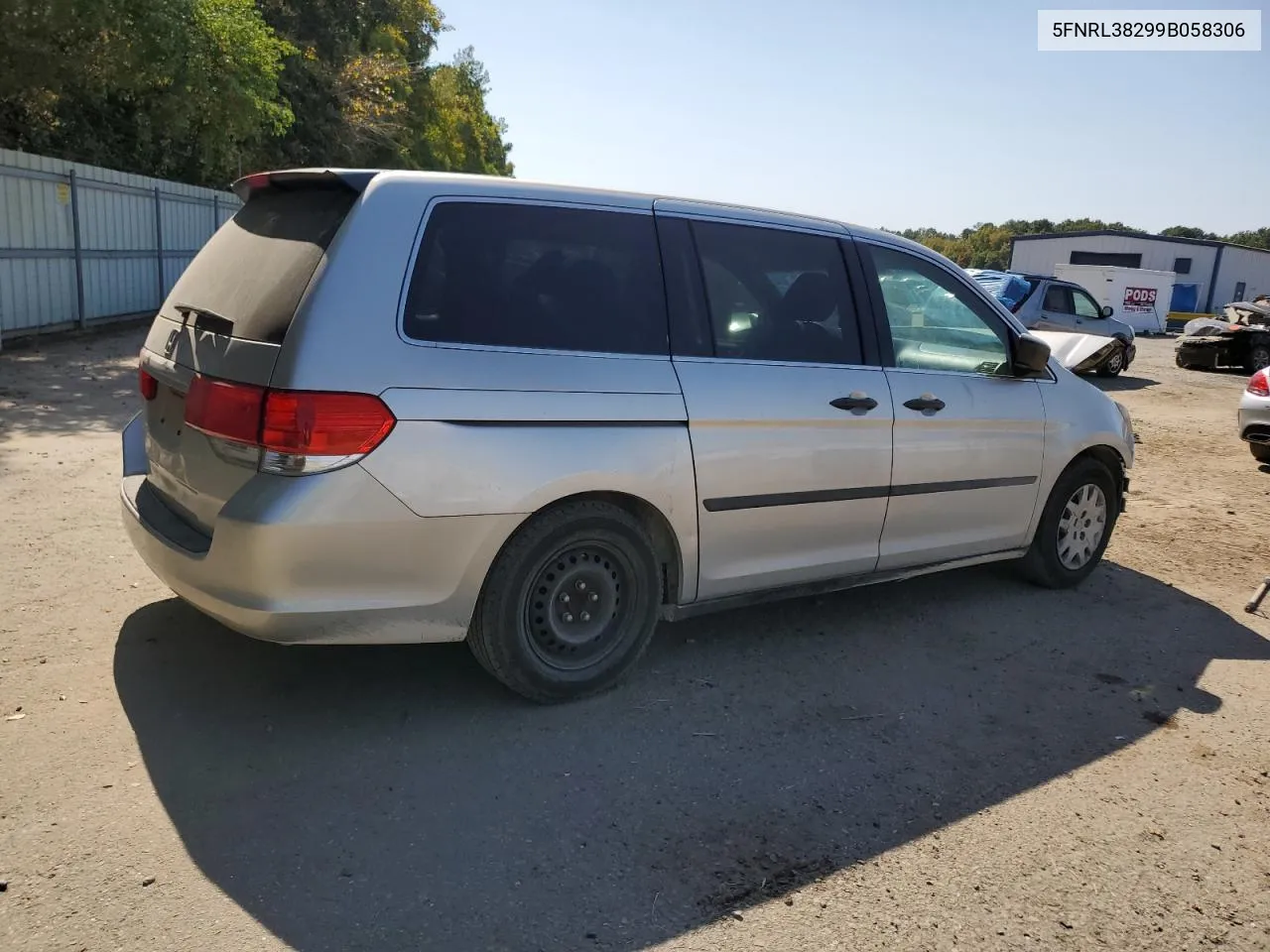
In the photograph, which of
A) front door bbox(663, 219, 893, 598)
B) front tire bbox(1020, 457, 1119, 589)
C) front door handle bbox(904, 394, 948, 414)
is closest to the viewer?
front door bbox(663, 219, 893, 598)

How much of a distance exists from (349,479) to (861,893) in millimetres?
2023

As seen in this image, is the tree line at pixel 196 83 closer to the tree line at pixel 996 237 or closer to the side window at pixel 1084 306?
the side window at pixel 1084 306

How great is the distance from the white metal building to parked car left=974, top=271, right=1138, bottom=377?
3374 centimetres

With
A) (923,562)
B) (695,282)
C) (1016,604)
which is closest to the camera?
(695,282)

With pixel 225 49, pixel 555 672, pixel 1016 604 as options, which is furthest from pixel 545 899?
pixel 225 49

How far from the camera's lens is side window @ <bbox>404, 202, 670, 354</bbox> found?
361cm

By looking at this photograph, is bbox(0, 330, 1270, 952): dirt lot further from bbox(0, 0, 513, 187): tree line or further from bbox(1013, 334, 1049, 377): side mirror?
bbox(0, 0, 513, 187): tree line

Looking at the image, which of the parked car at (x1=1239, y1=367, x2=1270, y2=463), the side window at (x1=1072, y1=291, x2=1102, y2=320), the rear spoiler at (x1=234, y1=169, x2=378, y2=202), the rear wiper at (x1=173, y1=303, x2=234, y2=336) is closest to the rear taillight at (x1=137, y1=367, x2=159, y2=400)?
the rear wiper at (x1=173, y1=303, x2=234, y2=336)

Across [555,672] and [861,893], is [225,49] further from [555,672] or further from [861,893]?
[861,893]

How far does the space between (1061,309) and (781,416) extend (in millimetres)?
16600

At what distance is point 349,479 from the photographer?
333 centimetres

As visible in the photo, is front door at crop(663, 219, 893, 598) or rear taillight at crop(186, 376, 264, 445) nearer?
rear taillight at crop(186, 376, 264, 445)

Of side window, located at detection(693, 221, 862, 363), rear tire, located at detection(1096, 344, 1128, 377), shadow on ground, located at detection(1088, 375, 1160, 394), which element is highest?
side window, located at detection(693, 221, 862, 363)

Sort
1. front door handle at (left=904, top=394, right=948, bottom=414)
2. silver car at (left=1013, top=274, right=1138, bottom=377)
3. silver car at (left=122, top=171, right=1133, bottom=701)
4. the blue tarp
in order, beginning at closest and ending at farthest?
1. silver car at (left=122, top=171, right=1133, bottom=701)
2. front door handle at (left=904, top=394, right=948, bottom=414)
3. the blue tarp
4. silver car at (left=1013, top=274, right=1138, bottom=377)
